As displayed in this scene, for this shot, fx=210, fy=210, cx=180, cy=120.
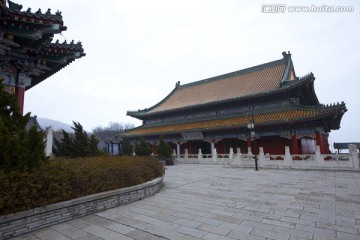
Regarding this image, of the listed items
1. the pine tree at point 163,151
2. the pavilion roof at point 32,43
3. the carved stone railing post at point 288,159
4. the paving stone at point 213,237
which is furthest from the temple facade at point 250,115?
the pavilion roof at point 32,43

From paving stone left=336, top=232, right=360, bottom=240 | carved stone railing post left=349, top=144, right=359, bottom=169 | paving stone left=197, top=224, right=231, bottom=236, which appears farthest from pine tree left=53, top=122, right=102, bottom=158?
carved stone railing post left=349, top=144, right=359, bottom=169

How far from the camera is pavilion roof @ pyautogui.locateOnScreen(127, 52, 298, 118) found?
850 inches

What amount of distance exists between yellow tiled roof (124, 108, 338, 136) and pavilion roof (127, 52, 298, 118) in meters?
2.10

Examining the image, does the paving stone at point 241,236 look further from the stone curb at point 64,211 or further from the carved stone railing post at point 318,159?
the carved stone railing post at point 318,159

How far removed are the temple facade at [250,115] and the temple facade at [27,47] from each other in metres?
12.4

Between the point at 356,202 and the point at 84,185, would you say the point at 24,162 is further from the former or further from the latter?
the point at 356,202

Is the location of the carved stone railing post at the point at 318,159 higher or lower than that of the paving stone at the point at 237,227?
higher

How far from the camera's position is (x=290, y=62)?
76.5 ft

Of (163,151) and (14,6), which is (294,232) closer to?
(14,6)

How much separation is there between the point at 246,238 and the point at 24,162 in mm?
4593

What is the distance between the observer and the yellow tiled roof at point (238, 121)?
53.9 ft

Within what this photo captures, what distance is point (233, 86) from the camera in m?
25.2

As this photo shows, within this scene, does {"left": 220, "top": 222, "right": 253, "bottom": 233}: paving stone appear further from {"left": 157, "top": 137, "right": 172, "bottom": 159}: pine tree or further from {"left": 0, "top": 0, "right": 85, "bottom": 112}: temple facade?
{"left": 157, "top": 137, "right": 172, "bottom": 159}: pine tree

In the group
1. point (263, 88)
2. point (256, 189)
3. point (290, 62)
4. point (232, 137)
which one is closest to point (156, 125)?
point (232, 137)
